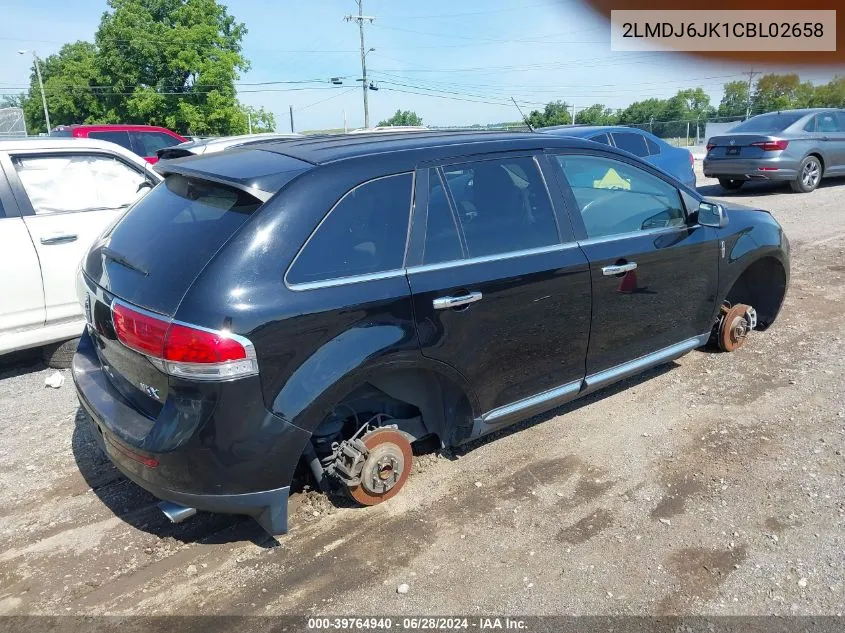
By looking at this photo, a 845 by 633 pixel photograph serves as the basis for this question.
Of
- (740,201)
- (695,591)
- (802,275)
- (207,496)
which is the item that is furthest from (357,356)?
(740,201)

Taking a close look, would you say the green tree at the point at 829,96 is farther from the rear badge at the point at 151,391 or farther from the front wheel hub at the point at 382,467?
the rear badge at the point at 151,391

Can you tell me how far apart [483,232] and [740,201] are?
10304 mm

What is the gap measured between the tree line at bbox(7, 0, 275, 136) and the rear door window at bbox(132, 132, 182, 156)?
1334 inches

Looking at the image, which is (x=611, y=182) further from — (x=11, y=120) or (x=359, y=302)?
(x=11, y=120)

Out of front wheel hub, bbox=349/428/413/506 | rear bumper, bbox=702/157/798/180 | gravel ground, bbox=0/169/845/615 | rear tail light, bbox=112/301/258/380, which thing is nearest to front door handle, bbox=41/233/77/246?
gravel ground, bbox=0/169/845/615

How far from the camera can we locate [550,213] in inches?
143

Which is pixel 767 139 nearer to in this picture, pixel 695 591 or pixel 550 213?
pixel 550 213

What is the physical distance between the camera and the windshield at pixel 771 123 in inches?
485

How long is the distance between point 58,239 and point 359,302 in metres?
3.24

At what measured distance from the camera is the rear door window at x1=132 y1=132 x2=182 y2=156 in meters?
14.8

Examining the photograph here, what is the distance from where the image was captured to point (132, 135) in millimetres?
14742

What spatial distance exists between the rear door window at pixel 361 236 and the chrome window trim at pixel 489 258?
0.11m

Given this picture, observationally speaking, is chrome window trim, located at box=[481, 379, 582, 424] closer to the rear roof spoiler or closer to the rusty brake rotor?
the rear roof spoiler

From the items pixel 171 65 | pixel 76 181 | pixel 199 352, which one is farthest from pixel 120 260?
pixel 171 65
